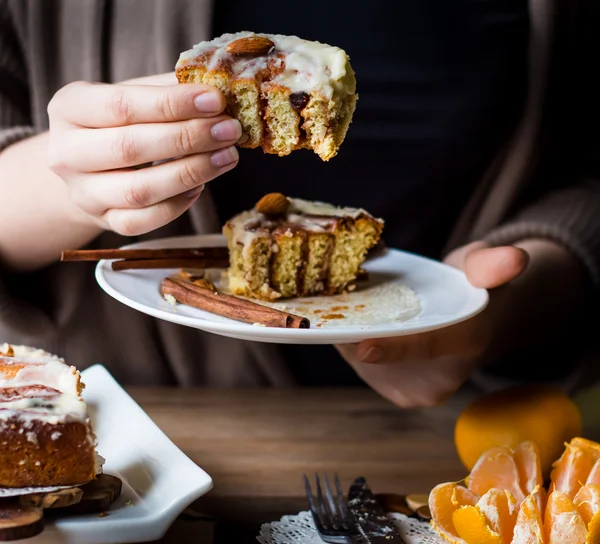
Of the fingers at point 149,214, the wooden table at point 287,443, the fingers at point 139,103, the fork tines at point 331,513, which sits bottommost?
the wooden table at point 287,443

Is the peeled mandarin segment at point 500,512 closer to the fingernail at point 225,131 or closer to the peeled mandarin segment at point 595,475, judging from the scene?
the peeled mandarin segment at point 595,475

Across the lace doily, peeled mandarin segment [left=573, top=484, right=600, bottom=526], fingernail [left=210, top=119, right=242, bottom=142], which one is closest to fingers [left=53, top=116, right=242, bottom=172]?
fingernail [left=210, top=119, right=242, bottom=142]

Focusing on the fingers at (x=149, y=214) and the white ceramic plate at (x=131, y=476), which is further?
the fingers at (x=149, y=214)

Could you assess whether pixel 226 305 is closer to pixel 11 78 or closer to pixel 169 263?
pixel 169 263

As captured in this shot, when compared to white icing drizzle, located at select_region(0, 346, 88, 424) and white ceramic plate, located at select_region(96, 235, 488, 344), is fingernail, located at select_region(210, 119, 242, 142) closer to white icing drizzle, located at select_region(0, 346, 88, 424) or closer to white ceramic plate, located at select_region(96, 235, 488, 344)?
white ceramic plate, located at select_region(96, 235, 488, 344)

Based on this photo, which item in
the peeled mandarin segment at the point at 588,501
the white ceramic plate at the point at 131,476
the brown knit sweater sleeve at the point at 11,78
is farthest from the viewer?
the brown knit sweater sleeve at the point at 11,78

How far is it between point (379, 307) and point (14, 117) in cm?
84

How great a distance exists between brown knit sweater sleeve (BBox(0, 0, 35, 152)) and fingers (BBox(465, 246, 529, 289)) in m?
0.87

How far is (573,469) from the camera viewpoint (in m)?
0.97

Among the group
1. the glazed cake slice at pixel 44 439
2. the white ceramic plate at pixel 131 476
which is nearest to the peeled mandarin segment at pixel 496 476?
the white ceramic plate at pixel 131 476

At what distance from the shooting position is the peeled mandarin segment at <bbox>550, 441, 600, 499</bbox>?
0.96 m

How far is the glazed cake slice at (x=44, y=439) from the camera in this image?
0.78 m

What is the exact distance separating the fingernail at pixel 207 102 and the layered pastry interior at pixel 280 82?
79mm

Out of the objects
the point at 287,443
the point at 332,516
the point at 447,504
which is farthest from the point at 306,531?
the point at 287,443
